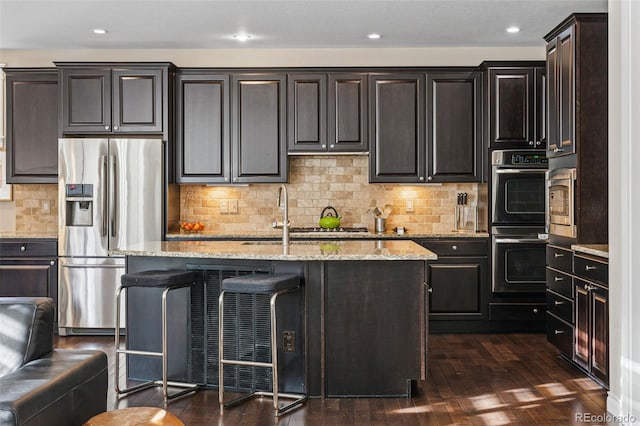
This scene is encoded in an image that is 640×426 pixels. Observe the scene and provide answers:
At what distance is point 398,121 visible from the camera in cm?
614

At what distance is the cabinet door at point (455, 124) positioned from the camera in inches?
241

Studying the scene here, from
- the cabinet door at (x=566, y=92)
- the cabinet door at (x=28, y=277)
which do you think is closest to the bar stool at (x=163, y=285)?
the cabinet door at (x=28, y=277)

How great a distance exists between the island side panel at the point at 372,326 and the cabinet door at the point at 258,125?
2.40 metres

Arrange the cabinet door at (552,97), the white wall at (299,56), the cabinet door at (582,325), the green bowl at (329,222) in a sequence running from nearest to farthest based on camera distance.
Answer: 1. the cabinet door at (582,325)
2. the cabinet door at (552,97)
3. the green bowl at (329,222)
4. the white wall at (299,56)

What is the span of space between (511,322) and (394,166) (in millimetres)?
1816

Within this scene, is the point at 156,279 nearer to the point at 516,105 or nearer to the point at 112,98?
the point at 112,98

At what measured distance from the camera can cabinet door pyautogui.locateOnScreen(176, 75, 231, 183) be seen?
6.19 m

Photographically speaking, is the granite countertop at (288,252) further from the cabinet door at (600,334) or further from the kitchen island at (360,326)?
the cabinet door at (600,334)

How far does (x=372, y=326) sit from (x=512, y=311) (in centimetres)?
244

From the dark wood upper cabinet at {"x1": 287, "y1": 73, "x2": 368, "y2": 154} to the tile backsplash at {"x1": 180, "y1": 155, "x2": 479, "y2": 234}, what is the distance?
41 centimetres

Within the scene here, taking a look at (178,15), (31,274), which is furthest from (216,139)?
(31,274)
